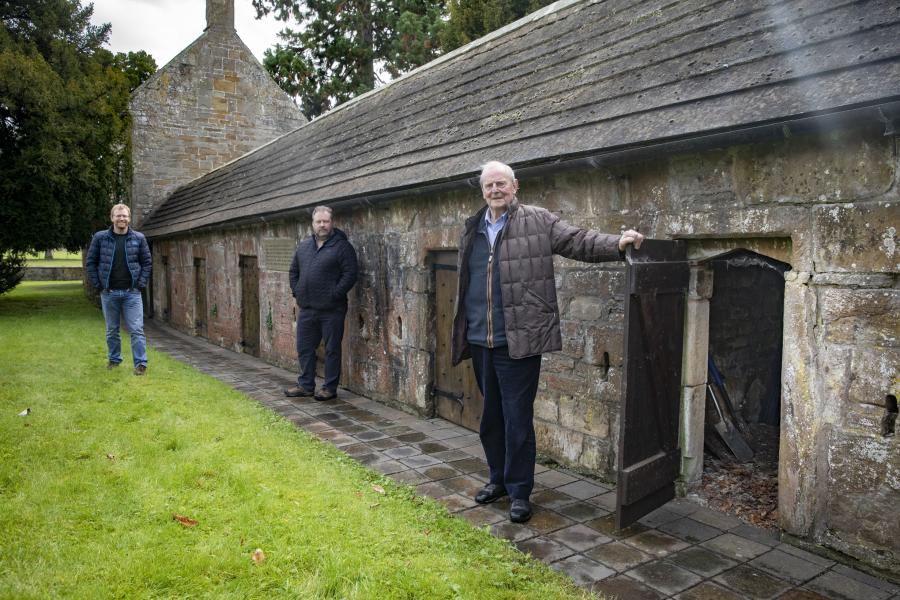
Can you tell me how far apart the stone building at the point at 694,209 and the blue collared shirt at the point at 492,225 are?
93cm

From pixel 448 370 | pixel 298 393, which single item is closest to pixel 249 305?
pixel 298 393

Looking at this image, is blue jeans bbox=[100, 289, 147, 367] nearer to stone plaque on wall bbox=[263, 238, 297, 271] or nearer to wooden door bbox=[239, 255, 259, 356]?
stone plaque on wall bbox=[263, 238, 297, 271]

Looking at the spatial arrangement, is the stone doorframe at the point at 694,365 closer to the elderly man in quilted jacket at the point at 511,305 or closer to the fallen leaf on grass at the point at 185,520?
the elderly man in quilted jacket at the point at 511,305

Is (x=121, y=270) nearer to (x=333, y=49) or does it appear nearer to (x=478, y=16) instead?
(x=478, y=16)

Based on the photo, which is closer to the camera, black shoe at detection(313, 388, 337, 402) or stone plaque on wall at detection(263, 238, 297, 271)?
black shoe at detection(313, 388, 337, 402)

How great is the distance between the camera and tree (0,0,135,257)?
15.5 metres

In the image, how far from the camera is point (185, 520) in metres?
3.86

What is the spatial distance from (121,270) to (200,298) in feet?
22.5

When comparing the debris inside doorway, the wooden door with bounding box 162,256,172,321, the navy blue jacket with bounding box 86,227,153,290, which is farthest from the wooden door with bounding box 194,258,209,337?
the debris inside doorway

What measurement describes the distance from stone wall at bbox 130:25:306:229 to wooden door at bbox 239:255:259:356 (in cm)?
1016

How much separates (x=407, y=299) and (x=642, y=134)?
143 inches

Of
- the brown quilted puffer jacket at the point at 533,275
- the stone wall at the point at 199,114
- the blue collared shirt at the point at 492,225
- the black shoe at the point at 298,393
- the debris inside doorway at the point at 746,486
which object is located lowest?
the black shoe at the point at 298,393

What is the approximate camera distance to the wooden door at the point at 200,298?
14547 mm

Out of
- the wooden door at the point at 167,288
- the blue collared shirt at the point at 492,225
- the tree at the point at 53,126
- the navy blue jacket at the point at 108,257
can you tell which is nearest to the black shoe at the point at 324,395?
the navy blue jacket at the point at 108,257
